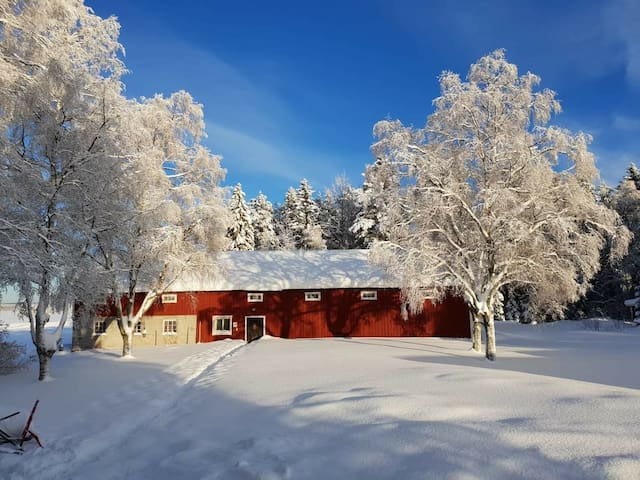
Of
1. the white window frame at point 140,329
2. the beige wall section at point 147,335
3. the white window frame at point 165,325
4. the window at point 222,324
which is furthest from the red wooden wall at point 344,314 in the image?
the white window frame at point 140,329

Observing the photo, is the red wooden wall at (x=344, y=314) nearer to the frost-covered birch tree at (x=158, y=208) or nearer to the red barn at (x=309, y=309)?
the red barn at (x=309, y=309)

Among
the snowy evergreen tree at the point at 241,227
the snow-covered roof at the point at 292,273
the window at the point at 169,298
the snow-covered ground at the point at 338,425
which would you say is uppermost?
the snowy evergreen tree at the point at 241,227

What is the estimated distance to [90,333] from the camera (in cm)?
2609

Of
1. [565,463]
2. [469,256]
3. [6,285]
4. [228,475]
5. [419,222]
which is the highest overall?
[419,222]

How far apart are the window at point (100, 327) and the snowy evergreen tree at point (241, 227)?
18.7 meters

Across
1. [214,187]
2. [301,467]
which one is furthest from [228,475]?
[214,187]

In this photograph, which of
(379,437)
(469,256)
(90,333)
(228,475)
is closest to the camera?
(228,475)

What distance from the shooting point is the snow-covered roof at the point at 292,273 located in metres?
27.7

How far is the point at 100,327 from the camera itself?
86.8 feet

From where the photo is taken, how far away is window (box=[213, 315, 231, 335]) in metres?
27.7

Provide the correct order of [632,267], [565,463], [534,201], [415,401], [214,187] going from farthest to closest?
1. [632,267]
2. [214,187]
3. [534,201]
4. [415,401]
5. [565,463]

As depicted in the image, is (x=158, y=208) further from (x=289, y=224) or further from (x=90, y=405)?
(x=289, y=224)

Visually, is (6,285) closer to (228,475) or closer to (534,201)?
(228,475)

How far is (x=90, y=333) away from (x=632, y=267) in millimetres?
41429
